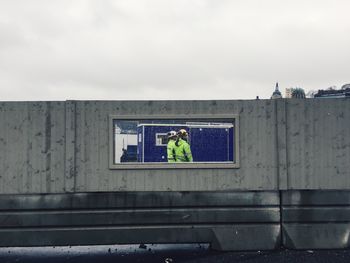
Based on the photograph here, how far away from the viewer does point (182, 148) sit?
7.86m

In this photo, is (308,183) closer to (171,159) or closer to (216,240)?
(216,240)

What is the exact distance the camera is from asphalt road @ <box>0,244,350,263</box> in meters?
7.14

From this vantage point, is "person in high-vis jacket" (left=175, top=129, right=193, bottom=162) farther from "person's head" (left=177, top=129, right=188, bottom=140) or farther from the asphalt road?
the asphalt road

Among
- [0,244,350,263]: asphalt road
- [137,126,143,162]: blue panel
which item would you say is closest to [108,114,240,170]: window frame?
[137,126,143,162]: blue panel

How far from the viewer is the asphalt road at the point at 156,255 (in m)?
7.14

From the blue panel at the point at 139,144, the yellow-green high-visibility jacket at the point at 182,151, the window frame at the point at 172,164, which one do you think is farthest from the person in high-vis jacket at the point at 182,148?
the blue panel at the point at 139,144

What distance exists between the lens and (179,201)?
7609mm

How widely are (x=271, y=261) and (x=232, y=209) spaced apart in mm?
1171

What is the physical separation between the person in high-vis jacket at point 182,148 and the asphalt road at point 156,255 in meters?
1.80

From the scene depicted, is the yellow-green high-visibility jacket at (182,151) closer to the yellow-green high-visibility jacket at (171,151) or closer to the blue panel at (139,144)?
the yellow-green high-visibility jacket at (171,151)

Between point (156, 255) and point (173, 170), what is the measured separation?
1.61 meters

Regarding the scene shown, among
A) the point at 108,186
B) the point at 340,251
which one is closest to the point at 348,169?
the point at 340,251

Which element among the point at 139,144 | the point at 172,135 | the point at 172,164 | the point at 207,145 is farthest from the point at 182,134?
the point at 139,144

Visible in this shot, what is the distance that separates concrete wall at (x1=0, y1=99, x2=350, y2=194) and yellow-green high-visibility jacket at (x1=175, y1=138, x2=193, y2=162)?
24 cm
